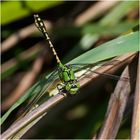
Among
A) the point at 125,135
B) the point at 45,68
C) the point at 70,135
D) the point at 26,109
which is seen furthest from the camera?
the point at 45,68

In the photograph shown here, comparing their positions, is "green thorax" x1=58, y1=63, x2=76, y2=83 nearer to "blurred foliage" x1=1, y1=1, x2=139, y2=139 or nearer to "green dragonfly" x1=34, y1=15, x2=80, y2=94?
"green dragonfly" x1=34, y1=15, x2=80, y2=94

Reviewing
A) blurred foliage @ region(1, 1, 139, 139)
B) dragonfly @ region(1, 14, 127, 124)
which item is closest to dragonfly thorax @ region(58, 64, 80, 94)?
dragonfly @ region(1, 14, 127, 124)

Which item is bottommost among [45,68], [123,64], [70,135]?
[70,135]


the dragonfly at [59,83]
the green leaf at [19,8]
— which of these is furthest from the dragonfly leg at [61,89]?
the green leaf at [19,8]

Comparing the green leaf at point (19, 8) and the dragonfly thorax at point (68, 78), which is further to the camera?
the green leaf at point (19, 8)

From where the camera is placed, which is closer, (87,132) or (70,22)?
(87,132)

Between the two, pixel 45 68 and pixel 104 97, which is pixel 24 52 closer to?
pixel 45 68

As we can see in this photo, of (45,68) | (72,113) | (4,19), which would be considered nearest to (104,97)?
(72,113)

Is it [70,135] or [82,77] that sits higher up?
[82,77]

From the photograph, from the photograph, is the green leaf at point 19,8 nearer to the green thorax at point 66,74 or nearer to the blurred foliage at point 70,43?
the blurred foliage at point 70,43
